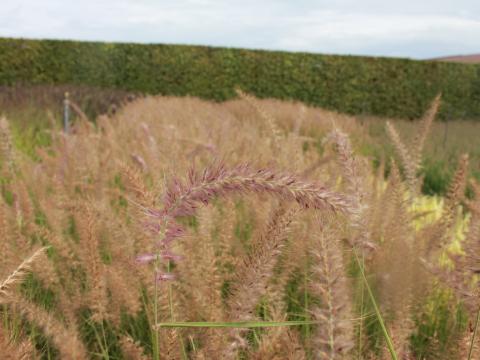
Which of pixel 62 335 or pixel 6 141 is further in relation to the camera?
pixel 6 141

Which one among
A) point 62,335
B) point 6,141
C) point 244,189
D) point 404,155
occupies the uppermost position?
point 244,189

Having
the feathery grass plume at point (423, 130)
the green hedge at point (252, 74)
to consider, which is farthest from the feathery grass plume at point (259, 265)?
the green hedge at point (252, 74)

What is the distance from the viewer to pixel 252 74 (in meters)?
15.7

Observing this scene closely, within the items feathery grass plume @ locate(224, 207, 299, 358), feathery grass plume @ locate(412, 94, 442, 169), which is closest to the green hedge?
feathery grass plume @ locate(412, 94, 442, 169)

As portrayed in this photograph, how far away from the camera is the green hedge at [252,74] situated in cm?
1555

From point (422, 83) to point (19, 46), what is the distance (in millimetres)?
10378

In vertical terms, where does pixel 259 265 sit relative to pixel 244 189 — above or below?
below

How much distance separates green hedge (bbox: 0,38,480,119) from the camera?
1555 cm

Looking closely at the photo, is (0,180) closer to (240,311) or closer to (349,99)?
(240,311)

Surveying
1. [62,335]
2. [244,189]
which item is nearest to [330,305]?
[244,189]

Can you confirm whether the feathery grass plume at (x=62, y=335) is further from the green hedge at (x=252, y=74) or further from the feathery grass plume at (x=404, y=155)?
the green hedge at (x=252, y=74)

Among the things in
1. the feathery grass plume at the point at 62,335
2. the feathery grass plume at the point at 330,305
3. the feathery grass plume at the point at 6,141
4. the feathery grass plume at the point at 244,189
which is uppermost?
the feathery grass plume at the point at 244,189

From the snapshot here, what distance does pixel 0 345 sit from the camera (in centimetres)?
86

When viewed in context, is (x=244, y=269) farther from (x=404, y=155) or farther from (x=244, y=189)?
(x=404, y=155)
